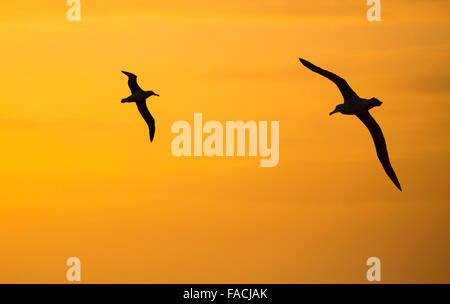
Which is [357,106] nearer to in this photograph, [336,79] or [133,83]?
[336,79]

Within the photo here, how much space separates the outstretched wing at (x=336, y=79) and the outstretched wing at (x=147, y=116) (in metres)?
10.7

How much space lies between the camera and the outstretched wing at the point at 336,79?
40.2m

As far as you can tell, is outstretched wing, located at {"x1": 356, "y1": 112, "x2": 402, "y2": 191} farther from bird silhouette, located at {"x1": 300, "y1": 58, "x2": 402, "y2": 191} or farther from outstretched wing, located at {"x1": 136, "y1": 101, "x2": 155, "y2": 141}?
outstretched wing, located at {"x1": 136, "y1": 101, "x2": 155, "y2": 141}

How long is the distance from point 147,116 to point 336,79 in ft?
38.1

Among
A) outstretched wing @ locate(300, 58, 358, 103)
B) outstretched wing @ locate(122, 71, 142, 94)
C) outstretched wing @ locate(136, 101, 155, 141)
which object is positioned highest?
outstretched wing @ locate(122, 71, 142, 94)

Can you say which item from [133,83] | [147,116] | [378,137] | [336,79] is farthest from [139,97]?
[378,137]

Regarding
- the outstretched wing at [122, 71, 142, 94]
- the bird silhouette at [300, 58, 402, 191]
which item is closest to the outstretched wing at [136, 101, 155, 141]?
the outstretched wing at [122, 71, 142, 94]

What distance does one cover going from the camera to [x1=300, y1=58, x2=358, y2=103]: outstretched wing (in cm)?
4022

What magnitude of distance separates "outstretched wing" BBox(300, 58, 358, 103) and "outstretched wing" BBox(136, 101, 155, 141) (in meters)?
10.7

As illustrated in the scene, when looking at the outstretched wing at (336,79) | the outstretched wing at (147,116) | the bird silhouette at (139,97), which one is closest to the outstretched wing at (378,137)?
the outstretched wing at (336,79)

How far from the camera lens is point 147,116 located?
49.1 meters
